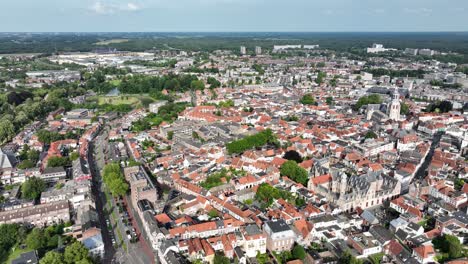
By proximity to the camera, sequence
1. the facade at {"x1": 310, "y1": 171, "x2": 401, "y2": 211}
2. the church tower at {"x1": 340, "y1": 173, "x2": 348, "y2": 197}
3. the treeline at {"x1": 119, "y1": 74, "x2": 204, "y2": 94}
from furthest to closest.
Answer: the treeline at {"x1": 119, "y1": 74, "x2": 204, "y2": 94} → the church tower at {"x1": 340, "y1": 173, "x2": 348, "y2": 197} → the facade at {"x1": 310, "y1": 171, "x2": 401, "y2": 211}

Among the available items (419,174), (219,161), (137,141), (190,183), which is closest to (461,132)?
(419,174)

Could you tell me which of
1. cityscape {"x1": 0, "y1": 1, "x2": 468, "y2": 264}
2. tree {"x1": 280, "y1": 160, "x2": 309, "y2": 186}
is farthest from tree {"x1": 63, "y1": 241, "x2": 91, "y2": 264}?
tree {"x1": 280, "y1": 160, "x2": 309, "y2": 186}

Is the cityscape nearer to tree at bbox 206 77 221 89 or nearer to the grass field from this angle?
the grass field

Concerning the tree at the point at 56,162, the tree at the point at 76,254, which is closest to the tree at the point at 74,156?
the tree at the point at 56,162

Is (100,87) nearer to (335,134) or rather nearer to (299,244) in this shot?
(335,134)

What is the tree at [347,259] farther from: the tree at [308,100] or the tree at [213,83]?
the tree at [213,83]

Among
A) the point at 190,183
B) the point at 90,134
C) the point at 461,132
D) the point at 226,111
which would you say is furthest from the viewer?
the point at 226,111
